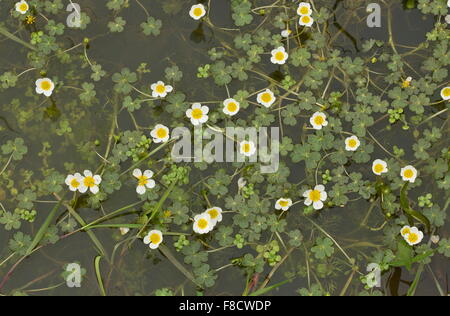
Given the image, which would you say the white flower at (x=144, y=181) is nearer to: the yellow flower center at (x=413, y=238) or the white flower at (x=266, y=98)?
the white flower at (x=266, y=98)

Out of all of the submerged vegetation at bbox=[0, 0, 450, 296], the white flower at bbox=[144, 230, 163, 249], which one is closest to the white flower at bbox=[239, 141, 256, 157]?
the submerged vegetation at bbox=[0, 0, 450, 296]

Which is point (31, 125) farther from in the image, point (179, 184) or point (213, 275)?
point (213, 275)

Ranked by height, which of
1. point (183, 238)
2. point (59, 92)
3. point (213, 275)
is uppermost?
point (59, 92)
